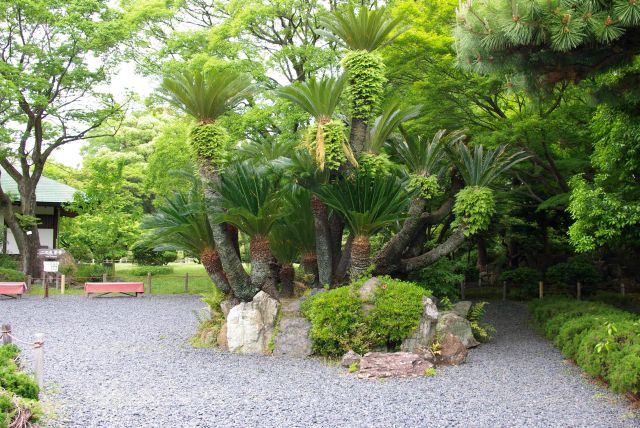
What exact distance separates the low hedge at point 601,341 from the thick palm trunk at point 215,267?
572cm

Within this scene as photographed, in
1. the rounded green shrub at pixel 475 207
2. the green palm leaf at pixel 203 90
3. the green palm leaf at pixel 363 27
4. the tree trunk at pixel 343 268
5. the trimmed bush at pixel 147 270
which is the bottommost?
the trimmed bush at pixel 147 270

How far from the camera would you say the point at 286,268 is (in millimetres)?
10734

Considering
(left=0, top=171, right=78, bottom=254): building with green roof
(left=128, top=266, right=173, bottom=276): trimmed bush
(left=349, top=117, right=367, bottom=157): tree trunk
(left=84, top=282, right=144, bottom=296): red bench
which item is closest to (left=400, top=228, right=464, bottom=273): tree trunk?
(left=349, top=117, right=367, bottom=157): tree trunk

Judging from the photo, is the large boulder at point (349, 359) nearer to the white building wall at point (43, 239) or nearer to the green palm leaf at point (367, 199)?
the green palm leaf at point (367, 199)

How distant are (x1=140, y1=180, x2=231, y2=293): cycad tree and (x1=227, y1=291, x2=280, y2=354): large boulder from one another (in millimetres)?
1205

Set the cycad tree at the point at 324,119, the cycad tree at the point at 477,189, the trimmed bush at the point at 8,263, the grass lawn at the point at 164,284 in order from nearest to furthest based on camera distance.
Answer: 1. the cycad tree at the point at 324,119
2. the cycad tree at the point at 477,189
3. the grass lawn at the point at 164,284
4. the trimmed bush at the point at 8,263

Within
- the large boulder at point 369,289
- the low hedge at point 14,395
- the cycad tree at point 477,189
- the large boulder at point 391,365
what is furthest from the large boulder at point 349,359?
the low hedge at point 14,395

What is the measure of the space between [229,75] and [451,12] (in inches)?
218

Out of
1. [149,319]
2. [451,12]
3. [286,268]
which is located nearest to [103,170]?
[149,319]

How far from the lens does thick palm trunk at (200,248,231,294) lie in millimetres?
9758

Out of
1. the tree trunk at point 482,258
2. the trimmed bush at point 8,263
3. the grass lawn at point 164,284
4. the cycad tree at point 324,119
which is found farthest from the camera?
the trimmed bush at point 8,263

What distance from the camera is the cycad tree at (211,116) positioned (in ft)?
29.0

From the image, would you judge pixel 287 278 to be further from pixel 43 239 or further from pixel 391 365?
pixel 43 239

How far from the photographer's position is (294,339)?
850 cm
